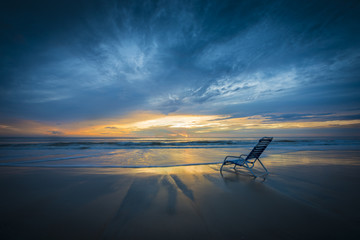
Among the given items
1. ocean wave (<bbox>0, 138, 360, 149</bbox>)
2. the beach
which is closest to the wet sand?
the beach

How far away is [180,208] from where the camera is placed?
3.10 meters

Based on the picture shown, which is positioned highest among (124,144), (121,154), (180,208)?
(124,144)

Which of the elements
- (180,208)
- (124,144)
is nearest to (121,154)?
(180,208)

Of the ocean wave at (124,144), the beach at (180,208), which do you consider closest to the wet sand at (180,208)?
the beach at (180,208)

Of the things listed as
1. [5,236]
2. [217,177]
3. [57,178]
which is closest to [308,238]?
[217,177]

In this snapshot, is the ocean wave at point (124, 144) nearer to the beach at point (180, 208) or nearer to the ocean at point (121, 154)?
the ocean at point (121, 154)

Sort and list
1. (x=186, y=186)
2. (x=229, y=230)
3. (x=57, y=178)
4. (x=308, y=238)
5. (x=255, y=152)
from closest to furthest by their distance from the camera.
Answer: (x=308, y=238)
(x=229, y=230)
(x=186, y=186)
(x=57, y=178)
(x=255, y=152)

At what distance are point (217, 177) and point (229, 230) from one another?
3.13 m

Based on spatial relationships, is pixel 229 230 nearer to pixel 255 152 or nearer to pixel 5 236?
pixel 5 236

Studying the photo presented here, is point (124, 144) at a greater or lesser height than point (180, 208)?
greater

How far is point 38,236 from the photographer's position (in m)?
2.24

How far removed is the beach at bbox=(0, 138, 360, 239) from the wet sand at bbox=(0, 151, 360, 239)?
1cm

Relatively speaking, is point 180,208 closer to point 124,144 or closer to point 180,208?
point 180,208

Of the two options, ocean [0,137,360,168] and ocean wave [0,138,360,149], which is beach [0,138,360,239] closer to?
ocean [0,137,360,168]
